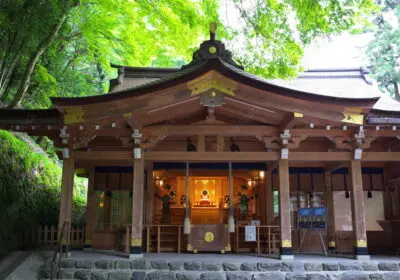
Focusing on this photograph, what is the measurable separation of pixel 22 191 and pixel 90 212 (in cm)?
225

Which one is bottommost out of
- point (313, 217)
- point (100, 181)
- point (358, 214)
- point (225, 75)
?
point (313, 217)

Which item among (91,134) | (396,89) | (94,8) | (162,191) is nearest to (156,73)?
→ (94,8)

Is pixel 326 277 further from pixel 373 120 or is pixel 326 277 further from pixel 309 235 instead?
pixel 373 120

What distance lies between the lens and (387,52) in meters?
22.8

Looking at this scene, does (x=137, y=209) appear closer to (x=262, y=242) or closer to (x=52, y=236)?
(x=52, y=236)

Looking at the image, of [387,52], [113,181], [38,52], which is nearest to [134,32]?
[38,52]

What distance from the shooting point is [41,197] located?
40.7ft

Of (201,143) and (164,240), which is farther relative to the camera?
(164,240)

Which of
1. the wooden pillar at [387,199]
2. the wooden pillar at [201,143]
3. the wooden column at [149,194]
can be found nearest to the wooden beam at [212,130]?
the wooden pillar at [201,143]

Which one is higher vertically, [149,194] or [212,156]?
[212,156]

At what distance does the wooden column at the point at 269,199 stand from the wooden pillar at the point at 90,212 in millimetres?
5410

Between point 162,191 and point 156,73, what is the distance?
4.74m

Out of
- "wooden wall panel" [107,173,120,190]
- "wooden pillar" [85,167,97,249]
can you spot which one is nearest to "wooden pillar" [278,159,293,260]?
"wooden wall panel" [107,173,120,190]

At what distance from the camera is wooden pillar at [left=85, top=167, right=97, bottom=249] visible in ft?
36.1
